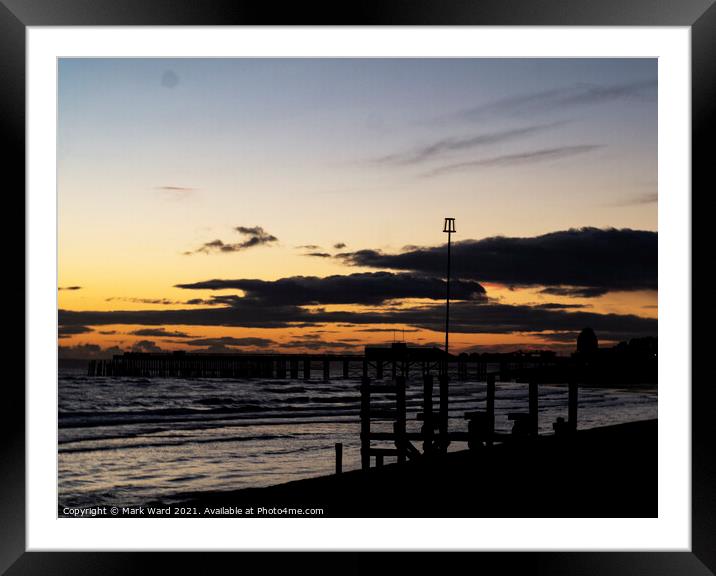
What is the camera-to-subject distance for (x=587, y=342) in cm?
3656

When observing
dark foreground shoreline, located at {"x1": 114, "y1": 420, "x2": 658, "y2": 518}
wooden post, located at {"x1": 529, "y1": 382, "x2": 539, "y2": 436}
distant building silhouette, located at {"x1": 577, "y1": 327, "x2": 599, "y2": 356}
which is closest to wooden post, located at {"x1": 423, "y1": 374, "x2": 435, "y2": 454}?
dark foreground shoreline, located at {"x1": 114, "y1": 420, "x2": 658, "y2": 518}

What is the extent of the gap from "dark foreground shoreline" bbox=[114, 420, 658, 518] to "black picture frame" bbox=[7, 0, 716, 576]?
2027mm

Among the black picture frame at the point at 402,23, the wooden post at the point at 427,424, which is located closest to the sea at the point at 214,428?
the wooden post at the point at 427,424

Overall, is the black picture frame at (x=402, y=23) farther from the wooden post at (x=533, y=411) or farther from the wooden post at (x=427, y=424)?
the wooden post at (x=533, y=411)

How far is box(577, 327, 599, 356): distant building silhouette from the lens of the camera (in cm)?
3595

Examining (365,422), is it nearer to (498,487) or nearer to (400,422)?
(400,422)

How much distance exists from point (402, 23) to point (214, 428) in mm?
15962

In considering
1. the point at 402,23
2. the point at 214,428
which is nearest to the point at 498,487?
the point at 402,23

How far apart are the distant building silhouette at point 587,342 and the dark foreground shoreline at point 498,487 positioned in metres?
28.0

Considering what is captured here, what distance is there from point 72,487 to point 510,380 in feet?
124

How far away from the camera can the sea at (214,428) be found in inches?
432

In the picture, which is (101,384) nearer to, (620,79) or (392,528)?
(620,79)

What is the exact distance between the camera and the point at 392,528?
3176mm

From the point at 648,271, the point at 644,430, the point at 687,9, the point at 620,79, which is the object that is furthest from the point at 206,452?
the point at 648,271
